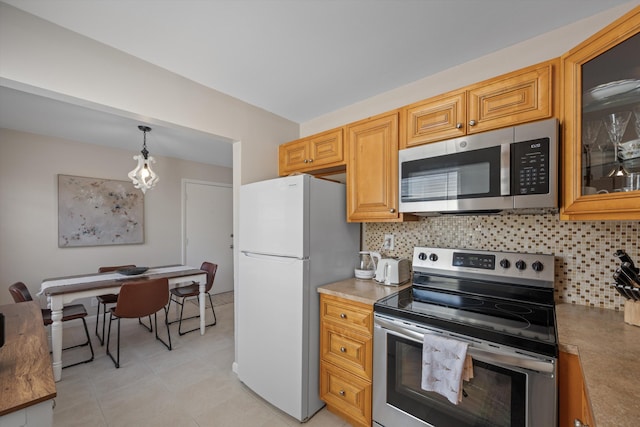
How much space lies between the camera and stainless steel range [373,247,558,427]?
105 cm

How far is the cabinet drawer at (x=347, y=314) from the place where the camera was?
5.23 feet

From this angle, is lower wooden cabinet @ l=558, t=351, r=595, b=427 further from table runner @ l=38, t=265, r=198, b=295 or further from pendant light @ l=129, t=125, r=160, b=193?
pendant light @ l=129, t=125, r=160, b=193

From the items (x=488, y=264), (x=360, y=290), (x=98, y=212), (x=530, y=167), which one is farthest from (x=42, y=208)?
(x=530, y=167)

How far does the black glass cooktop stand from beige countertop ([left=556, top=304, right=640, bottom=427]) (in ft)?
0.21

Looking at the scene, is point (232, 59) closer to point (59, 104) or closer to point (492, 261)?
point (59, 104)

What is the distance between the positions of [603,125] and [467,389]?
131 cm

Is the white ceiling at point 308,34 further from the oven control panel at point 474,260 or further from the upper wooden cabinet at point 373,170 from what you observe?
the oven control panel at point 474,260

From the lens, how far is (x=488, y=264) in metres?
1.61

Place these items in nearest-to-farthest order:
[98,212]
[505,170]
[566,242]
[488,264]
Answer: [505,170]
[566,242]
[488,264]
[98,212]

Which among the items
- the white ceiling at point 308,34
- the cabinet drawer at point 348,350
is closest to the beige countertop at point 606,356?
the cabinet drawer at point 348,350

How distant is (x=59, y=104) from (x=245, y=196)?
6.37 ft

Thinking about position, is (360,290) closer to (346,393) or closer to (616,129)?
(346,393)

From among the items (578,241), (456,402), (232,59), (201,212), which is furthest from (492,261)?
(201,212)

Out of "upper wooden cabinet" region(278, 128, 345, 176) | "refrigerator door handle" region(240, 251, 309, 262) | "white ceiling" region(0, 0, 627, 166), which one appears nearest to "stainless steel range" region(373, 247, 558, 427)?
"refrigerator door handle" region(240, 251, 309, 262)
